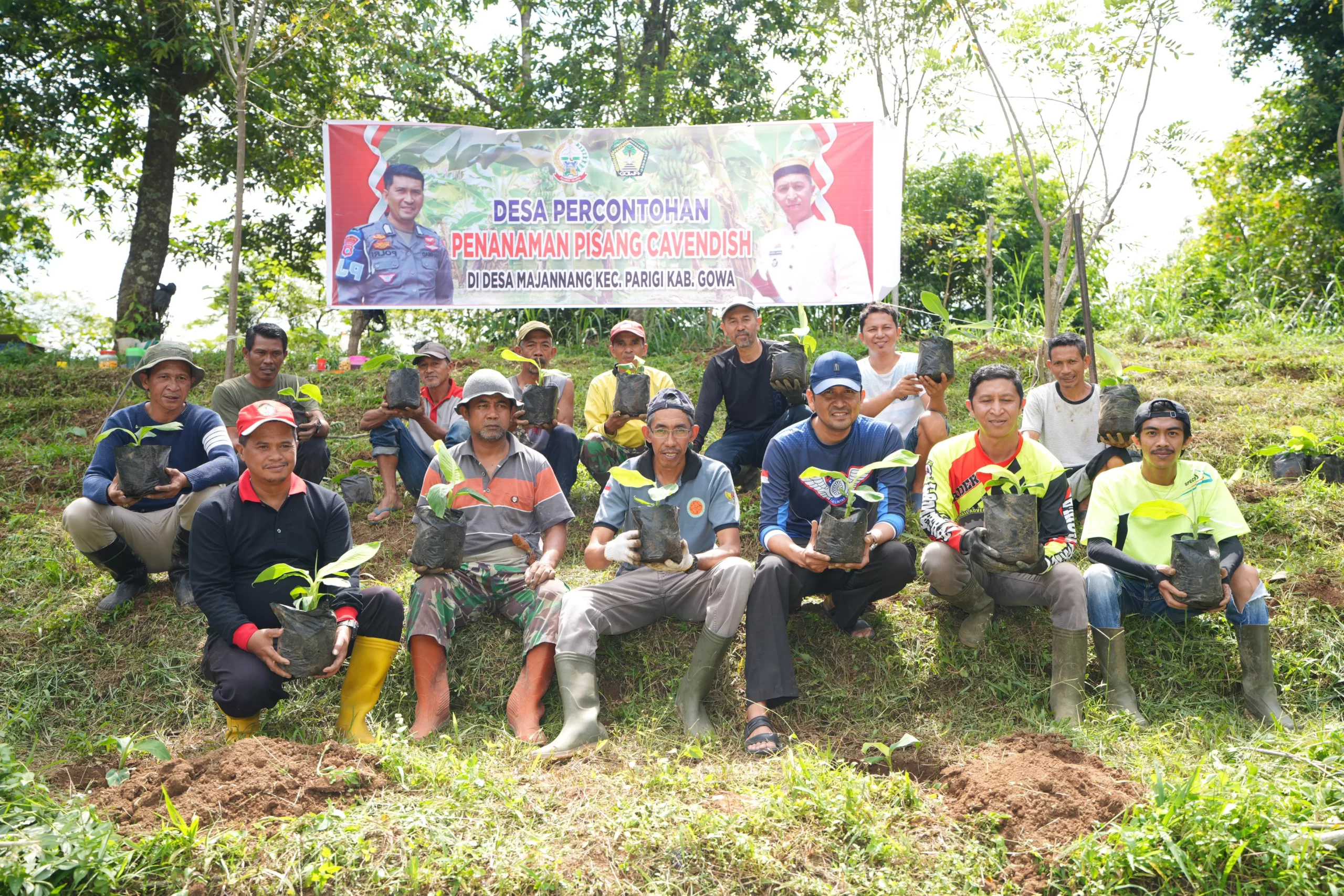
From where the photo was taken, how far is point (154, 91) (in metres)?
10.0

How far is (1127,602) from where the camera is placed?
403 cm

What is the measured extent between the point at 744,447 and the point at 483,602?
1967 mm

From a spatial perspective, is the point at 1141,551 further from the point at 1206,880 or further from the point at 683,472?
the point at 683,472

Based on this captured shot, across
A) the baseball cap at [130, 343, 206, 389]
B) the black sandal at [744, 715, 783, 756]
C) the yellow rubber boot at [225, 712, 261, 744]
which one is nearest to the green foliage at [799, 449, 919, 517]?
the black sandal at [744, 715, 783, 756]

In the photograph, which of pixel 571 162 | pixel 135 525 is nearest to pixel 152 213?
pixel 571 162

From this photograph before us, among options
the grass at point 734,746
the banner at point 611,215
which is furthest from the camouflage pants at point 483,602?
the banner at point 611,215

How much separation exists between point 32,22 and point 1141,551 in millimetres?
10653

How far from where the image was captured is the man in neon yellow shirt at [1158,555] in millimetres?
3748

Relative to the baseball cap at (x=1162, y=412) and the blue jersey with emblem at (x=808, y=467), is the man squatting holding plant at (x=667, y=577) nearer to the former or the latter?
the blue jersey with emblem at (x=808, y=467)

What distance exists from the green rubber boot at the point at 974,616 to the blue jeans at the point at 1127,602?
41 cm

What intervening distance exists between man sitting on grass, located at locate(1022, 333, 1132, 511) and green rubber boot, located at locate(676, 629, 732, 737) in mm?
2197

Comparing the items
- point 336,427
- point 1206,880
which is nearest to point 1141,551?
point 1206,880

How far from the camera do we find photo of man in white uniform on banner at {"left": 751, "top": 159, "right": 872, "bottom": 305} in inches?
296

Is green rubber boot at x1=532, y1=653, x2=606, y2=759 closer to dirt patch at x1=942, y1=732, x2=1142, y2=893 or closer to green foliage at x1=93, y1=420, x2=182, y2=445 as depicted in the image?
dirt patch at x1=942, y1=732, x2=1142, y2=893
